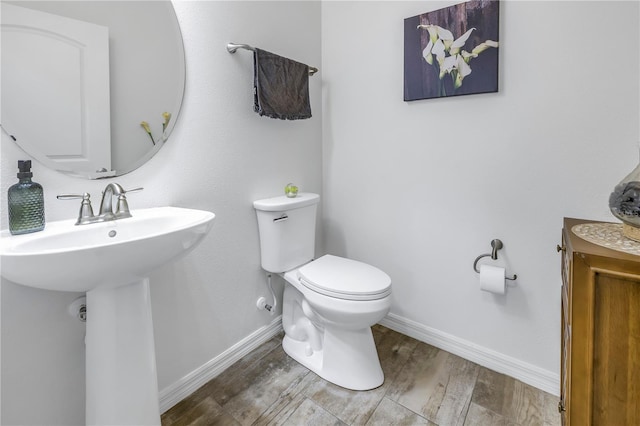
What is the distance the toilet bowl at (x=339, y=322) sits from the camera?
132cm

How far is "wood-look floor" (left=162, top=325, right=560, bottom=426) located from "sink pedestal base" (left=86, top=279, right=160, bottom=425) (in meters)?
0.39

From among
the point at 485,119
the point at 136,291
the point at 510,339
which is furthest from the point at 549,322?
the point at 136,291

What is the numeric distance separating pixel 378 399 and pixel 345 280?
53 centimetres

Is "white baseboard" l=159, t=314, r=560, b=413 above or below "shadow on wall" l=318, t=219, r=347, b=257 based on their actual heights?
below

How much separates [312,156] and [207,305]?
1.07 meters

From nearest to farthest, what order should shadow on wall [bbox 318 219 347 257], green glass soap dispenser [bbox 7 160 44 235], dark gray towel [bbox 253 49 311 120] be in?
green glass soap dispenser [bbox 7 160 44 235] → dark gray towel [bbox 253 49 311 120] → shadow on wall [bbox 318 219 347 257]

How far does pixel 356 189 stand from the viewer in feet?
6.36

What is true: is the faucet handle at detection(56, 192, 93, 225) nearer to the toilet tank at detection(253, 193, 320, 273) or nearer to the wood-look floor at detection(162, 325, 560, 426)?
the toilet tank at detection(253, 193, 320, 273)

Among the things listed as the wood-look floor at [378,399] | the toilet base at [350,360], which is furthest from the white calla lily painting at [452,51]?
the wood-look floor at [378,399]

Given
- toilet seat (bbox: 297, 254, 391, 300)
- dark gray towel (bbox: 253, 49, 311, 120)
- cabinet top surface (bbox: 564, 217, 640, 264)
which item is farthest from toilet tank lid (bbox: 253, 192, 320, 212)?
cabinet top surface (bbox: 564, 217, 640, 264)

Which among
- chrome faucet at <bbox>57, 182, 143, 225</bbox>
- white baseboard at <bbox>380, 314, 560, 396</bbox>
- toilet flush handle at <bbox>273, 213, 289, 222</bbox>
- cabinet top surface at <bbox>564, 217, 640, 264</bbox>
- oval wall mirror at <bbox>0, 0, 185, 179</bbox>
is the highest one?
oval wall mirror at <bbox>0, 0, 185, 179</bbox>

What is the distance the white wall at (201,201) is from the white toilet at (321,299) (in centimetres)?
13

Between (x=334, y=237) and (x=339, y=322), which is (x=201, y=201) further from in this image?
(x=334, y=237)

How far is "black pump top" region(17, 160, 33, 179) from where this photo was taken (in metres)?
0.86
